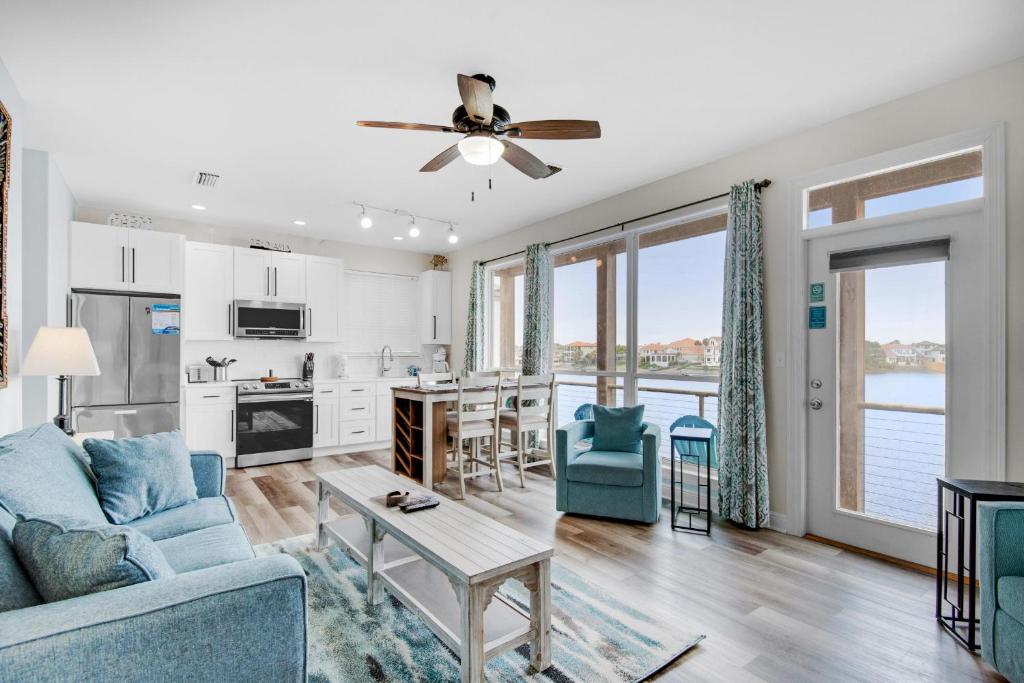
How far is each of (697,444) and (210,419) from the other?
15.3ft

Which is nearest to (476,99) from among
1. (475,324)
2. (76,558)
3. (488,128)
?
(488,128)

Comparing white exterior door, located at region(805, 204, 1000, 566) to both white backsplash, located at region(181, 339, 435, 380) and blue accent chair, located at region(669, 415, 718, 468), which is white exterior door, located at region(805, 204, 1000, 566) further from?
white backsplash, located at region(181, 339, 435, 380)

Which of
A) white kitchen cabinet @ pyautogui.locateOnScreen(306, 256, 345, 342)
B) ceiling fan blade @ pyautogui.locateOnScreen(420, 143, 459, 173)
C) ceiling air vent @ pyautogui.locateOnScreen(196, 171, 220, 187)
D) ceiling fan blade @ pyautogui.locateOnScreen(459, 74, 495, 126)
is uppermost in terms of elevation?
ceiling air vent @ pyautogui.locateOnScreen(196, 171, 220, 187)

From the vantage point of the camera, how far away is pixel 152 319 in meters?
4.71

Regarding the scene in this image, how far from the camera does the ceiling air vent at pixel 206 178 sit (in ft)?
12.9

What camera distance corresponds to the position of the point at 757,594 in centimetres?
246

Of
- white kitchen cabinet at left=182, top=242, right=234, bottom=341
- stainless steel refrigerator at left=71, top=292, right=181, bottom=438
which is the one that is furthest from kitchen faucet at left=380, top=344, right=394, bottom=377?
stainless steel refrigerator at left=71, top=292, right=181, bottom=438

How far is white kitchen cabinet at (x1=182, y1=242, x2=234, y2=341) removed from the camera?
5203mm

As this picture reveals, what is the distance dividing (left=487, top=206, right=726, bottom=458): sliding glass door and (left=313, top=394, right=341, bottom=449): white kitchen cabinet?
2.63 m

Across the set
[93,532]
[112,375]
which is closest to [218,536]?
[93,532]

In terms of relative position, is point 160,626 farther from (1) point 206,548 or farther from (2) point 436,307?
(2) point 436,307

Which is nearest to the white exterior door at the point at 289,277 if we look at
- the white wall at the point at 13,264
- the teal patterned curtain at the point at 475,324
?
the teal patterned curtain at the point at 475,324

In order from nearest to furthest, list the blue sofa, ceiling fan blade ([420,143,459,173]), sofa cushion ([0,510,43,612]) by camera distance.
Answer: the blue sofa < sofa cushion ([0,510,43,612]) < ceiling fan blade ([420,143,459,173])

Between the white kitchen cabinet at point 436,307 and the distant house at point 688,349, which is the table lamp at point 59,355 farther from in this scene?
the white kitchen cabinet at point 436,307
